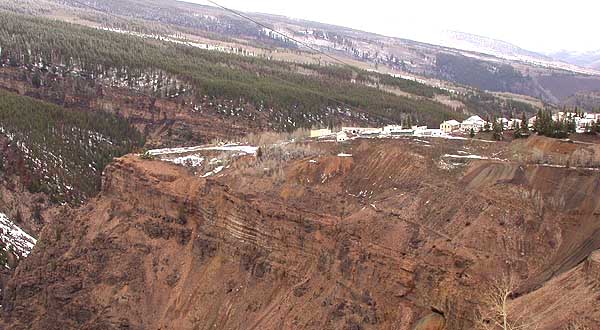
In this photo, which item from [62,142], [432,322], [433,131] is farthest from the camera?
[62,142]

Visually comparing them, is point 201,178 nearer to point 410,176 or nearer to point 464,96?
point 410,176

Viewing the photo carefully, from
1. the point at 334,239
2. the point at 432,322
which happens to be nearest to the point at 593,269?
the point at 432,322

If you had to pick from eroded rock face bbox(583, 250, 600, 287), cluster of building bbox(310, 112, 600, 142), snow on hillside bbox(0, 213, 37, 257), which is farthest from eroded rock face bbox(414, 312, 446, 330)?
snow on hillside bbox(0, 213, 37, 257)

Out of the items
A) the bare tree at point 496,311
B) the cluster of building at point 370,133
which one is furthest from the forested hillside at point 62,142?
the bare tree at point 496,311

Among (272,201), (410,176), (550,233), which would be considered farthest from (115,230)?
(550,233)

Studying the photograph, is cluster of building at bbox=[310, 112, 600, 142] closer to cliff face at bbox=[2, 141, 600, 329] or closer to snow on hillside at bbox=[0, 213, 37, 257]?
cliff face at bbox=[2, 141, 600, 329]

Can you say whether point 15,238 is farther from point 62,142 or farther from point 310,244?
point 310,244

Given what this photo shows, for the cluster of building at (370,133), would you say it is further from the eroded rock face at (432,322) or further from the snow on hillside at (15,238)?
the snow on hillside at (15,238)

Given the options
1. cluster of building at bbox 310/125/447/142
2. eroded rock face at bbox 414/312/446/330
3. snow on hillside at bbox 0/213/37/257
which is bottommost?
snow on hillside at bbox 0/213/37/257
